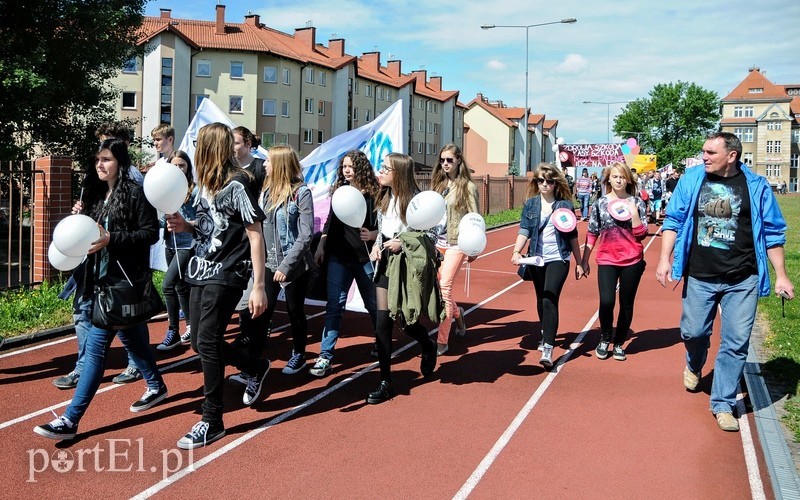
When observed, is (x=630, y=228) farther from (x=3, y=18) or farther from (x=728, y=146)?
(x=3, y=18)

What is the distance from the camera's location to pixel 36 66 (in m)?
15.9

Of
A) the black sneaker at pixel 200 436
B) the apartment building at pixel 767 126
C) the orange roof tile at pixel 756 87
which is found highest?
the orange roof tile at pixel 756 87

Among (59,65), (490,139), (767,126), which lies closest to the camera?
(59,65)

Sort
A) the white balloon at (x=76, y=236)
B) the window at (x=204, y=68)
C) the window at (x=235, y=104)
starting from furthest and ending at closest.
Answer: the window at (x=235, y=104), the window at (x=204, y=68), the white balloon at (x=76, y=236)

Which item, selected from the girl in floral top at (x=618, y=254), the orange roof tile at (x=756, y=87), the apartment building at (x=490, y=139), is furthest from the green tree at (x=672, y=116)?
the girl in floral top at (x=618, y=254)

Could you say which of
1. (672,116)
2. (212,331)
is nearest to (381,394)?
(212,331)

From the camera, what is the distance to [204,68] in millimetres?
53125

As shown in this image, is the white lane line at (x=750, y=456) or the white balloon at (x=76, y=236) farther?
the white balloon at (x=76, y=236)

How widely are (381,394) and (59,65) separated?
50.1 feet

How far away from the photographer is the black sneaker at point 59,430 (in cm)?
458

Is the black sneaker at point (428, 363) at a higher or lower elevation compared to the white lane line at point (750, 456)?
higher

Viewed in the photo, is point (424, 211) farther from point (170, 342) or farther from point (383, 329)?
point (170, 342)

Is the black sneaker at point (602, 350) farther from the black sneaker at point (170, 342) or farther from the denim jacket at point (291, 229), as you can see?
the black sneaker at point (170, 342)

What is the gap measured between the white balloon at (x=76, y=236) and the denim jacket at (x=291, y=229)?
1.68 metres
